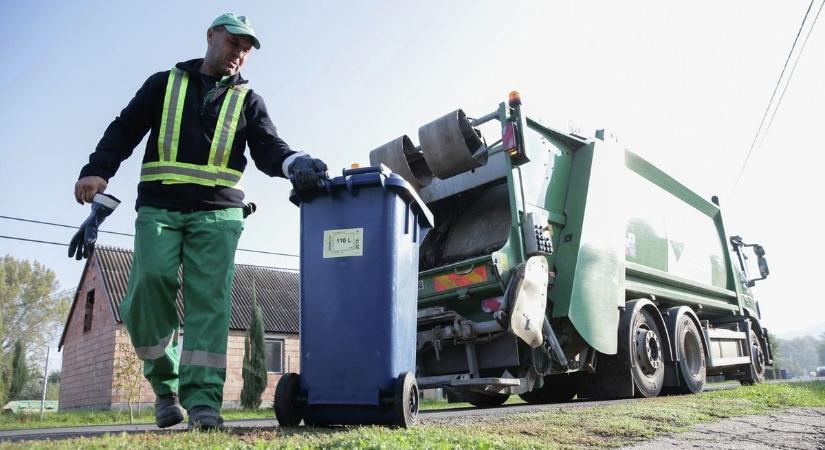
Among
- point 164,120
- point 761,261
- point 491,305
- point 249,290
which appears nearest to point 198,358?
point 164,120

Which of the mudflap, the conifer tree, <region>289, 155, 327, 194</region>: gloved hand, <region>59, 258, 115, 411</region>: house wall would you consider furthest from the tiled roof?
<region>289, 155, 327, 194</region>: gloved hand

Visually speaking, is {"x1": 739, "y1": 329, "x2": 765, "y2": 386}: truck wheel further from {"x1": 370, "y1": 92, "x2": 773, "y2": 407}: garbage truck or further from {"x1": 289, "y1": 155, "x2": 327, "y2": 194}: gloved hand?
{"x1": 289, "y1": 155, "x2": 327, "y2": 194}: gloved hand

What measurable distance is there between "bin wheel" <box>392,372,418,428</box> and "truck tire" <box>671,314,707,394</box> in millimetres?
4315

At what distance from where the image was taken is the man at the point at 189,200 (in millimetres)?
2629

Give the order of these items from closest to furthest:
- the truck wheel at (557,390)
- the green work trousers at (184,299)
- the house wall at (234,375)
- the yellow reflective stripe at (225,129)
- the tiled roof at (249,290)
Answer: the green work trousers at (184,299)
the yellow reflective stripe at (225,129)
the truck wheel at (557,390)
the house wall at (234,375)
the tiled roof at (249,290)

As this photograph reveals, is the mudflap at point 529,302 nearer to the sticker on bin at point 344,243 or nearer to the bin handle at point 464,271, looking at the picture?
the bin handle at point 464,271

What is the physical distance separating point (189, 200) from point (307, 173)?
548 mm

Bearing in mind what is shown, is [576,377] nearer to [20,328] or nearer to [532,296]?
[532,296]

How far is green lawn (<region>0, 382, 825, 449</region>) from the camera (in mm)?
2020

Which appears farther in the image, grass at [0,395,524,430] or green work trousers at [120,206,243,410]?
grass at [0,395,524,430]

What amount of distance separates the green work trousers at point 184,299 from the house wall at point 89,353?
14656 mm

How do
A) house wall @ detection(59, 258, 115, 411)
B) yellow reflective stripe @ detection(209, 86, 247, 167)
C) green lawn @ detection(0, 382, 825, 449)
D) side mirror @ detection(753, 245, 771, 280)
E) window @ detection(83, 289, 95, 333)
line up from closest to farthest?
green lawn @ detection(0, 382, 825, 449)
yellow reflective stripe @ detection(209, 86, 247, 167)
side mirror @ detection(753, 245, 771, 280)
house wall @ detection(59, 258, 115, 411)
window @ detection(83, 289, 95, 333)

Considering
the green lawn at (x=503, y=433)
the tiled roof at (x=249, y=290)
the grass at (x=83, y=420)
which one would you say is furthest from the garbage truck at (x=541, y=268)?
the tiled roof at (x=249, y=290)

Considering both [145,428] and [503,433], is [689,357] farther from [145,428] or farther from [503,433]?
[145,428]
